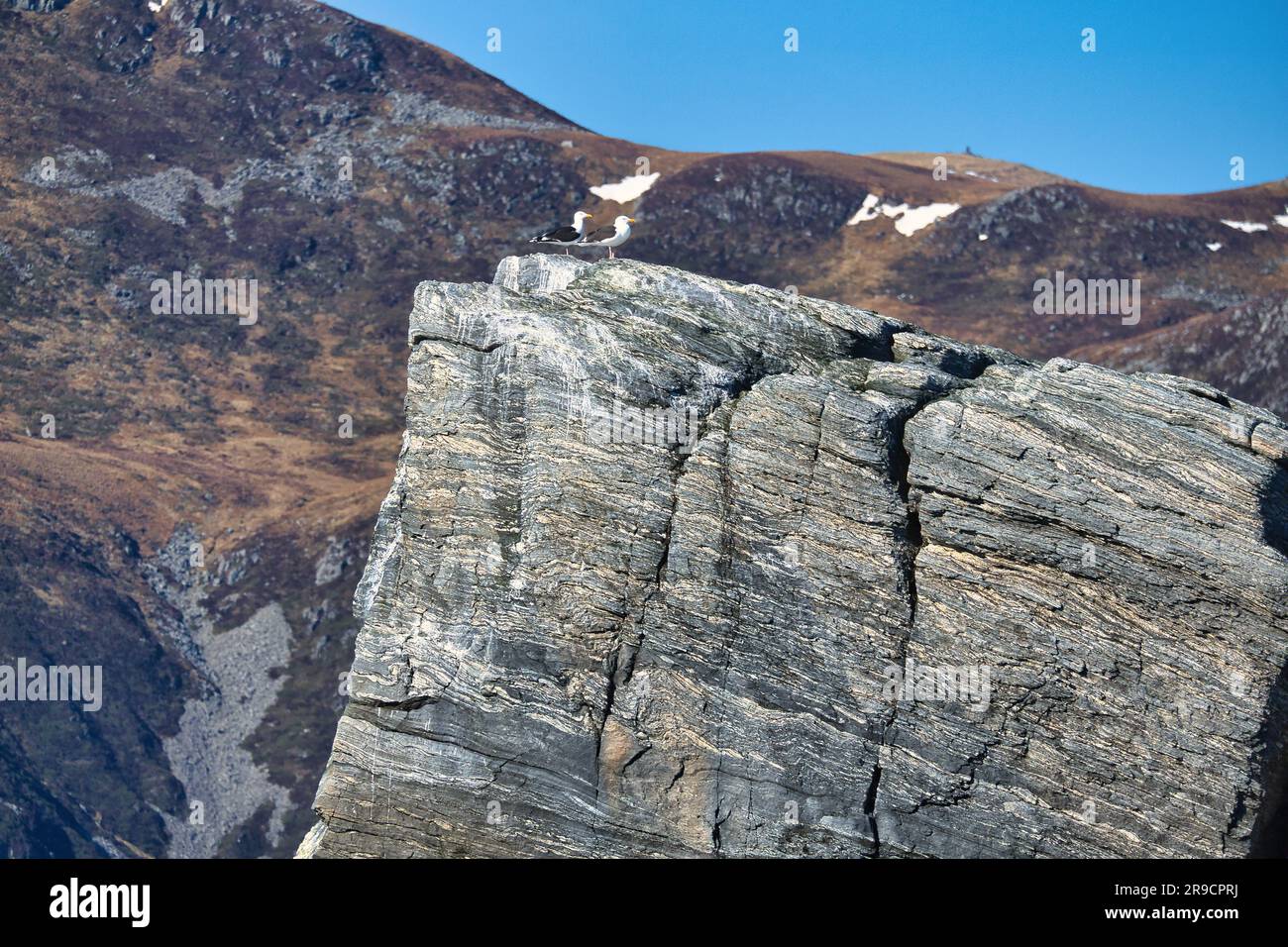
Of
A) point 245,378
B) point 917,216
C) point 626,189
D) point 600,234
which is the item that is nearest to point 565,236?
point 600,234

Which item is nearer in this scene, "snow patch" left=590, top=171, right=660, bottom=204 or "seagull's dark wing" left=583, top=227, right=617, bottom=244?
"seagull's dark wing" left=583, top=227, right=617, bottom=244

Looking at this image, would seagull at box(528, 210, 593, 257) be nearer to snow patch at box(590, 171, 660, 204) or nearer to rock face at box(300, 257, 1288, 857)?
rock face at box(300, 257, 1288, 857)

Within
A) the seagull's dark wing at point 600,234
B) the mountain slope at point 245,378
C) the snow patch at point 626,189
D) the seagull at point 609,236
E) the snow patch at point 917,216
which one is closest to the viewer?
the seagull at point 609,236

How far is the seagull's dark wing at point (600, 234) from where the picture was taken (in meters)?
37.9

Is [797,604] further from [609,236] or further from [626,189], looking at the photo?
[626,189]

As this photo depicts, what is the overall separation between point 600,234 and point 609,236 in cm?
72

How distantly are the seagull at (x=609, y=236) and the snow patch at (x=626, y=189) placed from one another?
159 metres

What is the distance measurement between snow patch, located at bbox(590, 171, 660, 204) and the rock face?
→ 545ft

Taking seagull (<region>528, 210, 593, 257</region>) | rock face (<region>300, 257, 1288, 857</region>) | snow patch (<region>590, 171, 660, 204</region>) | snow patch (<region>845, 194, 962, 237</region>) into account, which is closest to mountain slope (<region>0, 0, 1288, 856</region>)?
snow patch (<region>590, 171, 660, 204</region>)

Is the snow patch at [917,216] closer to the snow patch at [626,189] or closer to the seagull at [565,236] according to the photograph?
the snow patch at [626,189]

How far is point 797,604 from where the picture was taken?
95.8 feet

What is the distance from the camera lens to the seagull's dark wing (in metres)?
37.9

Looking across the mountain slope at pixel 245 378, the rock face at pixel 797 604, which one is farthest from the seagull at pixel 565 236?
the mountain slope at pixel 245 378
